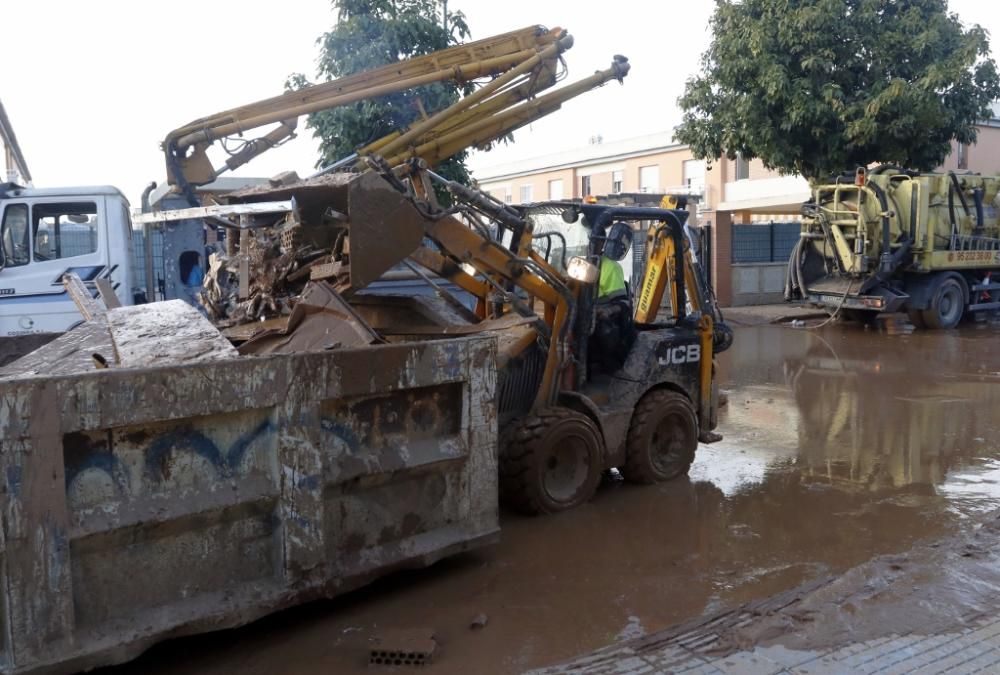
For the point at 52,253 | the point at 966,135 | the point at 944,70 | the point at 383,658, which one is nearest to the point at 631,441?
→ the point at 383,658

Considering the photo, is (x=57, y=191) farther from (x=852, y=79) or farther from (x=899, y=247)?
(x=852, y=79)

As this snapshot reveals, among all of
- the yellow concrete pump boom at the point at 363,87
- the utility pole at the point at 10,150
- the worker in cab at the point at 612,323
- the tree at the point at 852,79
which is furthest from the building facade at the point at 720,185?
the utility pole at the point at 10,150

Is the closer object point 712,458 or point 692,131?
point 712,458

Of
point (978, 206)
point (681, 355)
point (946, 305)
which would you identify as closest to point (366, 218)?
point (681, 355)

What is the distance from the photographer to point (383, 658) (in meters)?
3.63

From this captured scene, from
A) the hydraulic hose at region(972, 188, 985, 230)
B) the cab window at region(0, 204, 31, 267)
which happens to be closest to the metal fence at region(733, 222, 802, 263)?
the hydraulic hose at region(972, 188, 985, 230)

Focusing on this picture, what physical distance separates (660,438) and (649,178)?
29964mm

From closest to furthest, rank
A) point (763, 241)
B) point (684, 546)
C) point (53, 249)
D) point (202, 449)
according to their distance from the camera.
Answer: point (202, 449)
point (684, 546)
point (53, 249)
point (763, 241)

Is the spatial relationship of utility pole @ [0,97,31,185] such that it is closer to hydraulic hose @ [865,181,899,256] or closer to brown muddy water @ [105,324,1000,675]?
hydraulic hose @ [865,181,899,256]

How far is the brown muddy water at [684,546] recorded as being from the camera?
3.79 meters

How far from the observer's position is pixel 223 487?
11.4 feet

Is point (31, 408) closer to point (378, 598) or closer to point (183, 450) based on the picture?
point (183, 450)

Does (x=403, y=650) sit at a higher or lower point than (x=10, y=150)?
lower

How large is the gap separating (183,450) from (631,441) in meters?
3.39
